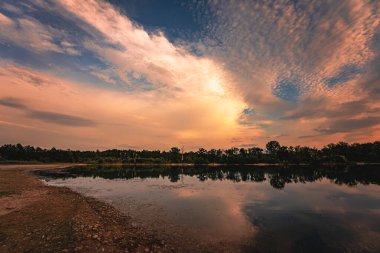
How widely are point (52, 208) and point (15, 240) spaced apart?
12496mm

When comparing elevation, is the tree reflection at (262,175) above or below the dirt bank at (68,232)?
above

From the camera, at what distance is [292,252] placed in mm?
18391

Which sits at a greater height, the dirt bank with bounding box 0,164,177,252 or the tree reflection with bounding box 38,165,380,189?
the tree reflection with bounding box 38,165,380,189

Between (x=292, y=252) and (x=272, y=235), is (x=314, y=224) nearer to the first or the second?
(x=272, y=235)

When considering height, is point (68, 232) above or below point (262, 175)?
below

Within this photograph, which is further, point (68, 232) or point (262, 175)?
point (262, 175)

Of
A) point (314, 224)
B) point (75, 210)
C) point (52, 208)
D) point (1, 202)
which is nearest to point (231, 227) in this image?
point (314, 224)

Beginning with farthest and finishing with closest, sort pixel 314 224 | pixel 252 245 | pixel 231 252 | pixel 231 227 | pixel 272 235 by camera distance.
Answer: pixel 314 224 → pixel 231 227 → pixel 272 235 → pixel 252 245 → pixel 231 252

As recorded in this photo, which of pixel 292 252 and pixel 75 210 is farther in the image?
pixel 75 210

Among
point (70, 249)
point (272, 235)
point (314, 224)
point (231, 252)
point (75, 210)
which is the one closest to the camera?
point (70, 249)

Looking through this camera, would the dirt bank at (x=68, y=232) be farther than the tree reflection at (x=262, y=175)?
No

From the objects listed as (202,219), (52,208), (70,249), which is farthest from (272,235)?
(52,208)

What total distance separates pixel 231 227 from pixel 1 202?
27649mm

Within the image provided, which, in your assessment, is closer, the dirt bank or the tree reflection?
the dirt bank
